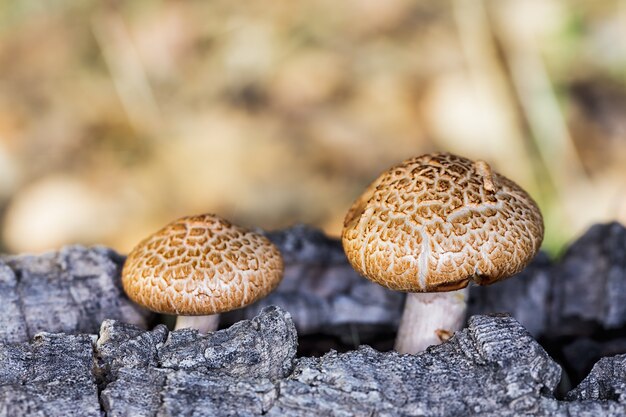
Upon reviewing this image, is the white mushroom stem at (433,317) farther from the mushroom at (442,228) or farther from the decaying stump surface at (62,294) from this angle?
the decaying stump surface at (62,294)

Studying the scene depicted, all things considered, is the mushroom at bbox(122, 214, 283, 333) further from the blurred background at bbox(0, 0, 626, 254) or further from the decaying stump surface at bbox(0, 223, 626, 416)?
the blurred background at bbox(0, 0, 626, 254)

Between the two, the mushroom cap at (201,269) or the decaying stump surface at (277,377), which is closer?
the decaying stump surface at (277,377)

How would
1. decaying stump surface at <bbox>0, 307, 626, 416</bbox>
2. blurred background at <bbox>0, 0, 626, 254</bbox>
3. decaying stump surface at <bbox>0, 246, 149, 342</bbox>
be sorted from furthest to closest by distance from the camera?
blurred background at <bbox>0, 0, 626, 254</bbox> < decaying stump surface at <bbox>0, 246, 149, 342</bbox> < decaying stump surface at <bbox>0, 307, 626, 416</bbox>

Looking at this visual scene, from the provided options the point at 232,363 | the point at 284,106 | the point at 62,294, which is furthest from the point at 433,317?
the point at 284,106

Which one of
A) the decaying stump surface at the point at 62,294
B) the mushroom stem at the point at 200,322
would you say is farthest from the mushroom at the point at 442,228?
the decaying stump surface at the point at 62,294

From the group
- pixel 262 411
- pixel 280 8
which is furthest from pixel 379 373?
pixel 280 8

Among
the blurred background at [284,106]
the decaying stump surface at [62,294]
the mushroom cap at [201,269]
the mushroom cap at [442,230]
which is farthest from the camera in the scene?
the blurred background at [284,106]

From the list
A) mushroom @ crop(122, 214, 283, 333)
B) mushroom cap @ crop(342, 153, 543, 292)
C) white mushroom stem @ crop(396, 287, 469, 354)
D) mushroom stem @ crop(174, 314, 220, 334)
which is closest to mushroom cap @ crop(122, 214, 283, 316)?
mushroom @ crop(122, 214, 283, 333)
